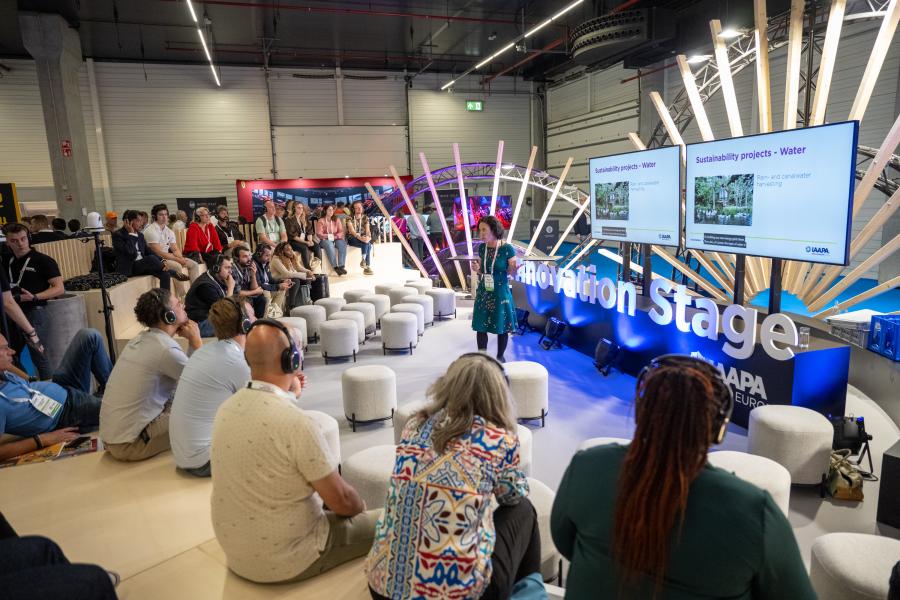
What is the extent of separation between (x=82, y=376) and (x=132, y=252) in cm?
304

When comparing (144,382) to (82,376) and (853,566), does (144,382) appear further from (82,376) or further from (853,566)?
(853,566)

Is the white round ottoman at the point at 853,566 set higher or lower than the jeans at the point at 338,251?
lower

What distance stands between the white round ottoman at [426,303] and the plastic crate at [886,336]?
5.12 meters

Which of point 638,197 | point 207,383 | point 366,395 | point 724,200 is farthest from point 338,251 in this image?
point 207,383

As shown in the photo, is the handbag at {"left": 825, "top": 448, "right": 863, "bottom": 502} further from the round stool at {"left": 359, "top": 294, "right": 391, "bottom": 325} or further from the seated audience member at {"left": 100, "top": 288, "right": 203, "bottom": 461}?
the round stool at {"left": 359, "top": 294, "right": 391, "bottom": 325}

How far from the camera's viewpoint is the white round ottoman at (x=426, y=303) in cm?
814

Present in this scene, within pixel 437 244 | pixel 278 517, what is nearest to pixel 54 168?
pixel 437 244

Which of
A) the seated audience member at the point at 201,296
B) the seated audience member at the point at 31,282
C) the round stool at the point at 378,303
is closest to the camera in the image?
the seated audience member at the point at 31,282

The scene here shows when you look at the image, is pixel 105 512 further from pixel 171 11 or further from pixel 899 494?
pixel 171 11

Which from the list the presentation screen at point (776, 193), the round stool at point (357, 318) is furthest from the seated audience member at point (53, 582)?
the round stool at point (357, 318)

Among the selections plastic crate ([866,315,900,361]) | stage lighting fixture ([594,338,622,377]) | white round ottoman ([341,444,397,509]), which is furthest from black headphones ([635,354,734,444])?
stage lighting fixture ([594,338,622,377])

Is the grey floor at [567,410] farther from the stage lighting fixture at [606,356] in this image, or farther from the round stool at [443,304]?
the round stool at [443,304]

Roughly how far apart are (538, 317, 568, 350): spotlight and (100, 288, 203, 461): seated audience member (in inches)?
179

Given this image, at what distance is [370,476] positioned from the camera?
311 cm
